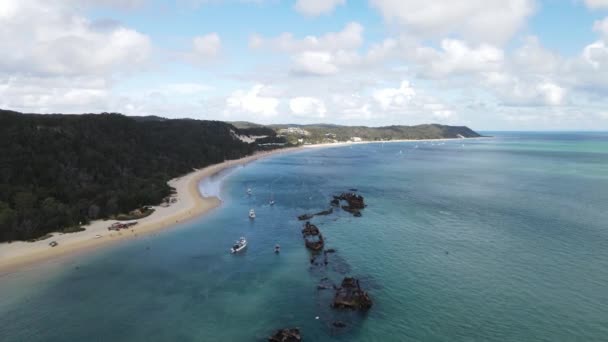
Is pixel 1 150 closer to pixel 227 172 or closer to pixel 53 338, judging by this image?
pixel 53 338

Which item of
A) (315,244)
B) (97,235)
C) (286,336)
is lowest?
(286,336)

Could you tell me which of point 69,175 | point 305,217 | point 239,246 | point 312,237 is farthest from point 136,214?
point 312,237

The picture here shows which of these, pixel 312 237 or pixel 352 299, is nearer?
pixel 352 299

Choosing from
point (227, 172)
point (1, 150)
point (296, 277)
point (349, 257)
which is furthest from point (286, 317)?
point (227, 172)

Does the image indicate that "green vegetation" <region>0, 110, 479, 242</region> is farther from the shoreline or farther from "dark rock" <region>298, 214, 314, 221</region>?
"dark rock" <region>298, 214, 314, 221</region>

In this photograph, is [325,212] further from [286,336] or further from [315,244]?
[286,336]

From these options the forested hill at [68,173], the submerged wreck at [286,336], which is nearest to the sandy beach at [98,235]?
the forested hill at [68,173]
